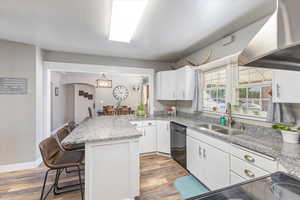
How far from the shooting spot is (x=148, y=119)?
3291mm

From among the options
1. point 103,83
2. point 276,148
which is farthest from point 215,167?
point 103,83

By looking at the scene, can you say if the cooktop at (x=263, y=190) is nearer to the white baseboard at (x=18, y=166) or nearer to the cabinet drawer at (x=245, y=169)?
the cabinet drawer at (x=245, y=169)

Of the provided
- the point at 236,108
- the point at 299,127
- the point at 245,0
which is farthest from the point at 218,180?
the point at 245,0

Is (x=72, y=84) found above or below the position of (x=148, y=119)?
above

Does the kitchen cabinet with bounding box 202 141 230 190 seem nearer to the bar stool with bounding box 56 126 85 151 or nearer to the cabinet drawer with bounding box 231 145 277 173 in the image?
the cabinet drawer with bounding box 231 145 277 173

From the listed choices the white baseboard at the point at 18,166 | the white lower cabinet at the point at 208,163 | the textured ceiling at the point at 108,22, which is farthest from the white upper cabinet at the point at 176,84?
the white baseboard at the point at 18,166

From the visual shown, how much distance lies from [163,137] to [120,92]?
5.69 metres

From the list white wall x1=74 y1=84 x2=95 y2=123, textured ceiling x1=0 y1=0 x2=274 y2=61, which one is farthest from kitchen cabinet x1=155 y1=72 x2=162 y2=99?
white wall x1=74 y1=84 x2=95 y2=123

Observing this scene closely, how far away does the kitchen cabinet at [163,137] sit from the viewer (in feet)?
10.3

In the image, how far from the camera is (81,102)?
770 centimetres

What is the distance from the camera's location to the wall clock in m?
8.18

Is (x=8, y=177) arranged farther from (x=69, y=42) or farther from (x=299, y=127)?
(x=299, y=127)

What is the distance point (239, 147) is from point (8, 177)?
367cm

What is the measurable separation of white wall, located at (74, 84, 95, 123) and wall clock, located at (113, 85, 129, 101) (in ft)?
4.24
